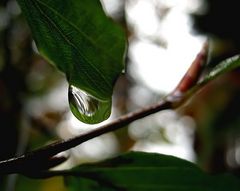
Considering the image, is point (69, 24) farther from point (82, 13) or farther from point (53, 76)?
point (53, 76)

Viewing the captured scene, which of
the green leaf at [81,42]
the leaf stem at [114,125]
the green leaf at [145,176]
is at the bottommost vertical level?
the green leaf at [145,176]

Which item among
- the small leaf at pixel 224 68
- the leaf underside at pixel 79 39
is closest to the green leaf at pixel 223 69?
the small leaf at pixel 224 68

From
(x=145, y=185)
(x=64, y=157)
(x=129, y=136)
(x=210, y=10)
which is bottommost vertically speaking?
(x=129, y=136)

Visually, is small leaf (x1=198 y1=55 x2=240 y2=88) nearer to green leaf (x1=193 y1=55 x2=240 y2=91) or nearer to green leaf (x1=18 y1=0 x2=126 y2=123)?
green leaf (x1=193 y1=55 x2=240 y2=91)

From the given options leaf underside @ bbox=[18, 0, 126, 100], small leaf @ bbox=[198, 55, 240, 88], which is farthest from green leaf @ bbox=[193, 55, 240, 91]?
leaf underside @ bbox=[18, 0, 126, 100]

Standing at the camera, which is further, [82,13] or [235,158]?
[235,158]

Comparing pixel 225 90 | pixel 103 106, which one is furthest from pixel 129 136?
pixel 103 106

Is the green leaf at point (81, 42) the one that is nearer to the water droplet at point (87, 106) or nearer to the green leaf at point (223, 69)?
the water droplet at point (87, 106)
